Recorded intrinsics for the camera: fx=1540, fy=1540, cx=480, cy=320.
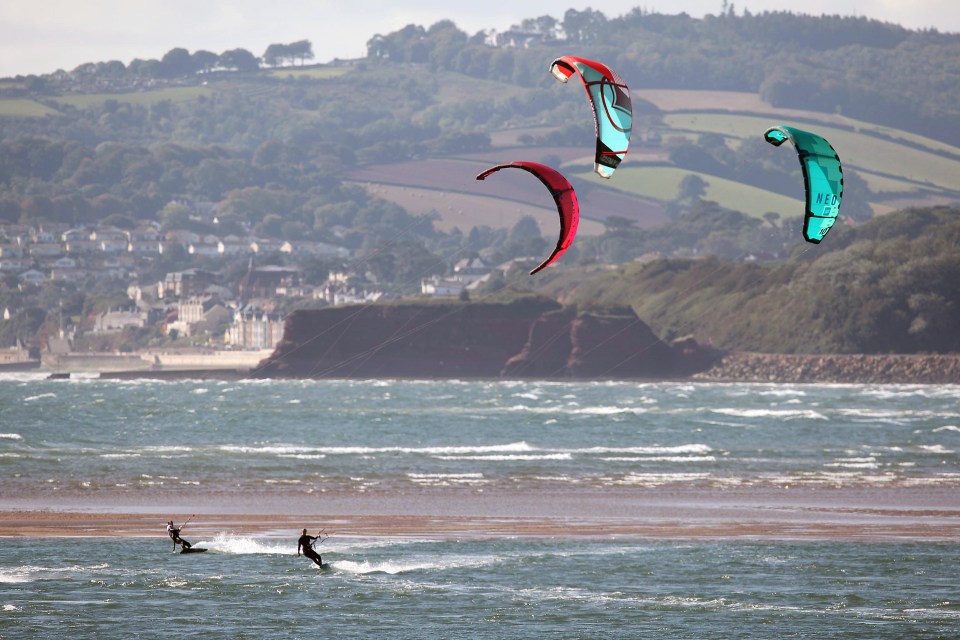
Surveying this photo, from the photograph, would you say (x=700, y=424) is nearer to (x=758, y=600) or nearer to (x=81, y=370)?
(x=758, y=600)

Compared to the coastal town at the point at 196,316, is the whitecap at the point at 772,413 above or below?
above

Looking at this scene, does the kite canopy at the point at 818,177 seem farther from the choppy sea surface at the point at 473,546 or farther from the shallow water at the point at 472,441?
the shallow water at the point at 472,441

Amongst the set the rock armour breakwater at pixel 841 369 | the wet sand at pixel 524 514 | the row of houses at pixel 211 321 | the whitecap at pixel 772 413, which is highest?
the wet sand at pixel 524 514

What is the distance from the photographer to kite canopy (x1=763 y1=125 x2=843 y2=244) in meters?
20.6

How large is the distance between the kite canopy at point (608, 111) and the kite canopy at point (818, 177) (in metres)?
1.95

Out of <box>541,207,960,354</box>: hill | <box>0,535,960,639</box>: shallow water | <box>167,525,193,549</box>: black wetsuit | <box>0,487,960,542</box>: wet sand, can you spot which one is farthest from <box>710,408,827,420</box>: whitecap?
<box>541,207,960,354</box>: hill

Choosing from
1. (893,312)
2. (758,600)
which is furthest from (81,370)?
(758,600)

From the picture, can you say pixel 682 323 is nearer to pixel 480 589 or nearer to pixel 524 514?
pixel 524 514

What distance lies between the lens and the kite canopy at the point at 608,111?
20.9 m

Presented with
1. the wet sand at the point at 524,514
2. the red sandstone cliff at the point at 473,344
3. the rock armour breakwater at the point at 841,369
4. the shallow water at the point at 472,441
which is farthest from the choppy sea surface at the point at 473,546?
the red sandstone cliff at the point at 473,344

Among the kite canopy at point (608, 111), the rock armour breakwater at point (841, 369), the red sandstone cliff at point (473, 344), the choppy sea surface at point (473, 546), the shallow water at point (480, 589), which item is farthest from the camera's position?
the red sandstone cliff at point (473, 344)

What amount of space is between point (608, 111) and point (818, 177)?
3.02 metres

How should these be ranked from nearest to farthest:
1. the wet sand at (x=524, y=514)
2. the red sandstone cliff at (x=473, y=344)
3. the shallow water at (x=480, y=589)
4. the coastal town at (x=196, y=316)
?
1. the shallow water at (x=480, y=589)
2. the wet sand at (x=524, y=514)
3. the red sandstone cliff at (x=473, y=344)
4. the coastal town at (x=196, y=316)

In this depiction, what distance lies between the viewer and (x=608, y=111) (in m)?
21.3
